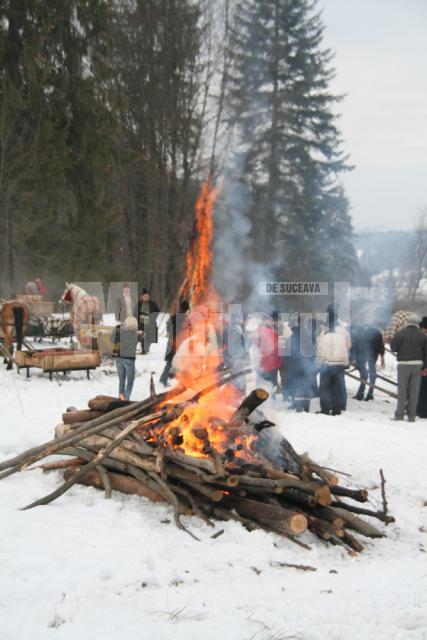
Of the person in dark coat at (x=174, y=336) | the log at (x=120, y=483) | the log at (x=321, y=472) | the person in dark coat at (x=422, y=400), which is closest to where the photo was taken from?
the log at (x=120, y=483)

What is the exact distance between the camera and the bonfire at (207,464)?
555cm

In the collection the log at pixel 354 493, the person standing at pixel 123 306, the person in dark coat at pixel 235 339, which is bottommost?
the log at pixel 354 493

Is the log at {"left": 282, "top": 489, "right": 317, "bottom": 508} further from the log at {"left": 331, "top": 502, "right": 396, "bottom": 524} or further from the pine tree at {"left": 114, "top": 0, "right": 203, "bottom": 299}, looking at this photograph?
the pine tree at {"left": 114, "top": 0, "right": 203, "bottom": 299}

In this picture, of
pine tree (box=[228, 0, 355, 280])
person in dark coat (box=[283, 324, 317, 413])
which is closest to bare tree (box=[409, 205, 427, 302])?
pine tree (box=[228, 0, 355, 280])

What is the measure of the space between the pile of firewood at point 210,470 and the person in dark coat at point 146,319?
397 inches

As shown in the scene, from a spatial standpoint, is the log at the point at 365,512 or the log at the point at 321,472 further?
the log at the point at 321,472

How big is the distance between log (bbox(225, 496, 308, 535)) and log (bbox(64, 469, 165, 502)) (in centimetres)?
84

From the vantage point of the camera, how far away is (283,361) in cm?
1289

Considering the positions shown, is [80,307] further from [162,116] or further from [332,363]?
[162,116]

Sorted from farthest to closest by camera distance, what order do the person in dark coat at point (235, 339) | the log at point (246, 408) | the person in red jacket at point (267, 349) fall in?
the person in red jacket at point (267, 349) < the person in dark coat at point (235, 339) < the log at point (246, 408)

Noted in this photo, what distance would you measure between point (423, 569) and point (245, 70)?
13312 mm

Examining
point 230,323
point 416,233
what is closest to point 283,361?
point 230,323

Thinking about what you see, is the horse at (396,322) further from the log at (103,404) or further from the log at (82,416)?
the log at (82,416)

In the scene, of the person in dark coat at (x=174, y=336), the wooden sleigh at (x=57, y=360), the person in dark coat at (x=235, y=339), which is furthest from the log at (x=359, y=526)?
the wooden sleigh at (x=57, y=360)
